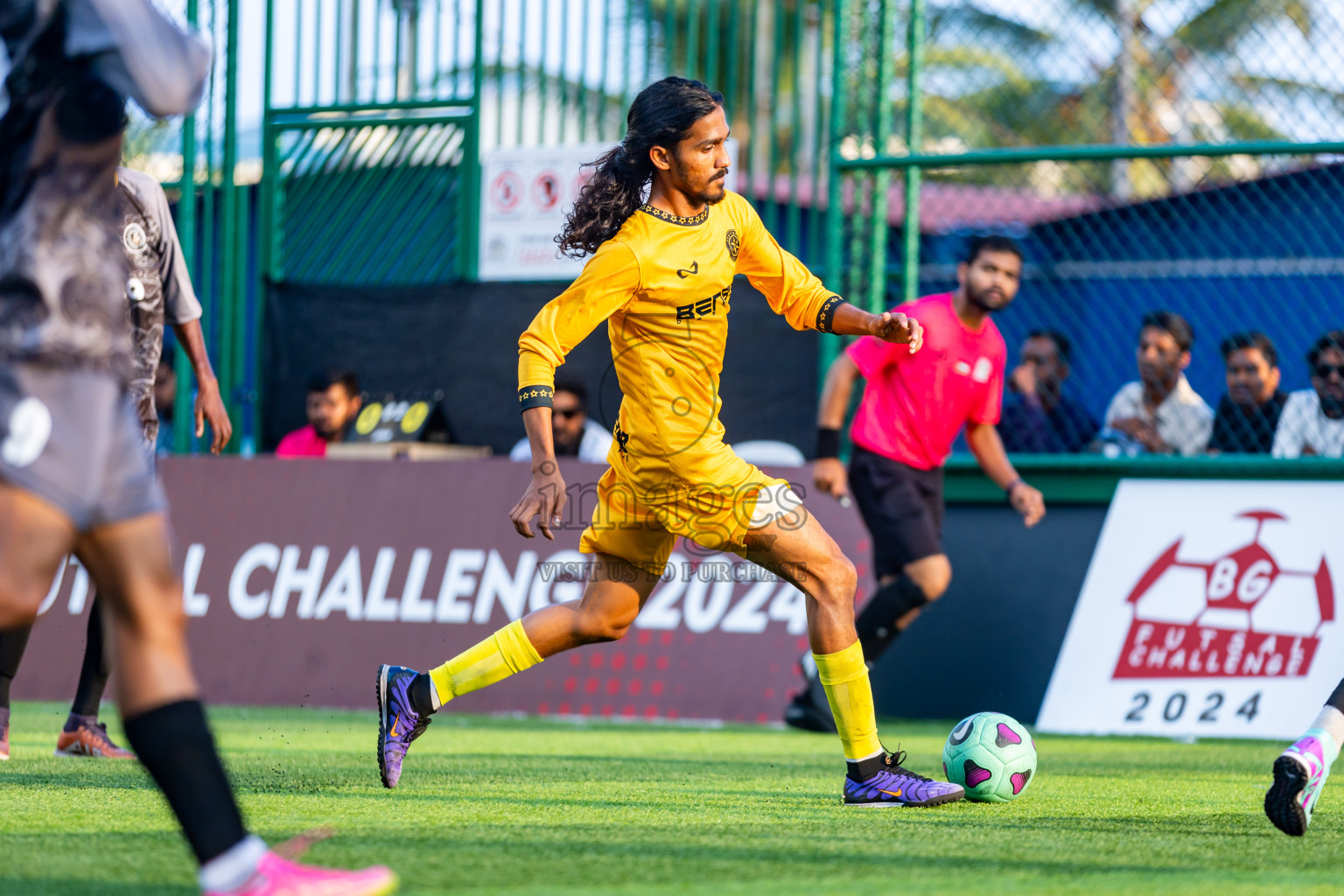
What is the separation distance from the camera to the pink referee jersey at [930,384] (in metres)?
7.58

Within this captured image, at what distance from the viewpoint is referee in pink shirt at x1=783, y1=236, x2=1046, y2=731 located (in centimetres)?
756

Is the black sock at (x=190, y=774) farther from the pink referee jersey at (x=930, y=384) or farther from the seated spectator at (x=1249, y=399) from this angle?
the seated spectator at (x=1249, y=399)

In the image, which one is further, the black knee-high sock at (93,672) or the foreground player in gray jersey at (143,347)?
the black knee-high sock at (93,672)

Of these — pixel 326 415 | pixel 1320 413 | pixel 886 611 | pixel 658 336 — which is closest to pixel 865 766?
pixel 658 336

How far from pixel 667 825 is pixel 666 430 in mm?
1208

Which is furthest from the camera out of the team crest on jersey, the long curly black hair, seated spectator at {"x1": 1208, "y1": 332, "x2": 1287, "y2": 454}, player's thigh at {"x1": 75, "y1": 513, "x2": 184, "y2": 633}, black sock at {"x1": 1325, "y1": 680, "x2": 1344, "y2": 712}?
seated spectator at {"x1": 1208, "y1": 332, "x2": 1287, "y2": 454}

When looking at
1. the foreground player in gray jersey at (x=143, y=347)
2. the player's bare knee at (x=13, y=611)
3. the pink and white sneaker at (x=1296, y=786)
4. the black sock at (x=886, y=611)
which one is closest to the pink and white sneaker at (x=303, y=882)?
the player's bare knee at (x=13, y=611)

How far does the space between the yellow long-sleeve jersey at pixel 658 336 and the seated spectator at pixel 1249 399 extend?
425 cm

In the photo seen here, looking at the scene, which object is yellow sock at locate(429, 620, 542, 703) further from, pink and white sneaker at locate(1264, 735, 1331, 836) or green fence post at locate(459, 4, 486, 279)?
green fence post at locate(459, 4, 486, 279)

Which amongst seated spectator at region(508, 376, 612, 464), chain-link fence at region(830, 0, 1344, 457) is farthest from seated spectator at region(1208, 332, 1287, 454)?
seated spectator at region(508, 376, 612, 464)

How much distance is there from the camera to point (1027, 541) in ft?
27.7

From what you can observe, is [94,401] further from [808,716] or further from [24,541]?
[808,716]

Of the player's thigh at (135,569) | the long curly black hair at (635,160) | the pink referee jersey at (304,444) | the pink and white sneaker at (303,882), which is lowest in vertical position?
the pink referee jersey at (304,444)

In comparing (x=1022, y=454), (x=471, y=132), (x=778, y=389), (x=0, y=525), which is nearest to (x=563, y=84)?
(x=471, y=132)
